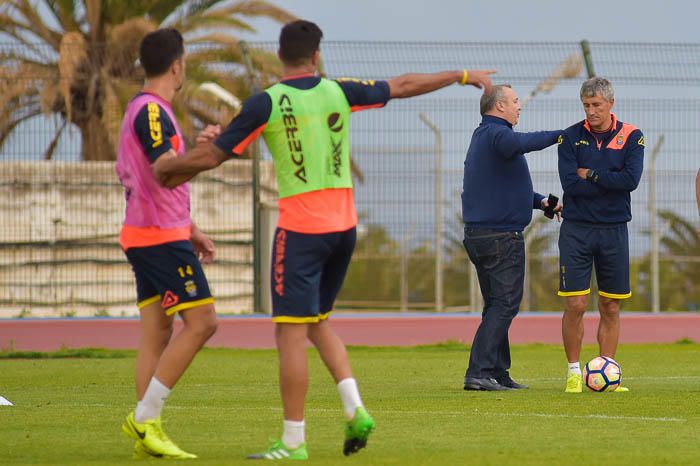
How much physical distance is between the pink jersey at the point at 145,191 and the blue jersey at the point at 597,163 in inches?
153

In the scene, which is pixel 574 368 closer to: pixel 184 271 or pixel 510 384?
pixel 510 384

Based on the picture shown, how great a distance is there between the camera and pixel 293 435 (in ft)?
19.9

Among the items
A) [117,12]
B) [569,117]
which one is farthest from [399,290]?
[117,12]

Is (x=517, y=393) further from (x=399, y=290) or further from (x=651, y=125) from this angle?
(x=399, y=290)

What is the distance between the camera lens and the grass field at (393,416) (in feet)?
20.5

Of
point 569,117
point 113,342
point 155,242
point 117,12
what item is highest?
point 117,12

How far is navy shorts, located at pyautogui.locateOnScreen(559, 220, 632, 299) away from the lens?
979 centimetres

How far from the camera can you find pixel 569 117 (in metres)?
17.2

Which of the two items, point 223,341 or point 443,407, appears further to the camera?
point 223,341

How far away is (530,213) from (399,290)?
31.0 feet

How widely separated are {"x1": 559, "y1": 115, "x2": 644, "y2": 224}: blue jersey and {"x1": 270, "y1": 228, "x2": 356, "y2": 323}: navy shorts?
12.7 ft

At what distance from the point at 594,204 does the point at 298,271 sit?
4.15 meters

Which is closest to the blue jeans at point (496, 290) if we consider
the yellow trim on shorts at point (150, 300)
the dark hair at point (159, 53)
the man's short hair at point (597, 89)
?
the man's short hair at point (597, 89)

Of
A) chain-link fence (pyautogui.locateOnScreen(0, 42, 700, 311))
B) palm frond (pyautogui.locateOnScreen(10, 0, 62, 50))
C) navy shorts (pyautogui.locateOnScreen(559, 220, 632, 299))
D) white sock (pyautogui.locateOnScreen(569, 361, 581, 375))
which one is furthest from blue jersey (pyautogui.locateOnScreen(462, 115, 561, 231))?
palm frond (pyautogui.locateOnScreen(10, 0, 62, 50))
